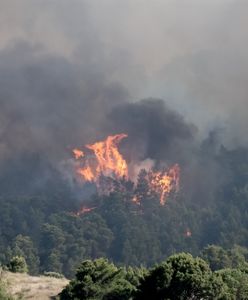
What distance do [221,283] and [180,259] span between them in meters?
7.90

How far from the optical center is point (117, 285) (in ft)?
308

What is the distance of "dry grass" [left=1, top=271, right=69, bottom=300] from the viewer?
9744 cm

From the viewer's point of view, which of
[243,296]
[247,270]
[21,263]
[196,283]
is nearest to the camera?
[196,283]

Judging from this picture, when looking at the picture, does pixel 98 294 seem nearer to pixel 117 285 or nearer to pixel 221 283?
pixel 117 285

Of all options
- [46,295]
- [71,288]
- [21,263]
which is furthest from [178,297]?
[21,263]

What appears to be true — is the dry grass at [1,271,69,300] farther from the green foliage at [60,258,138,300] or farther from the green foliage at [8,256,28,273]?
the green foliage at [8,256,28,273]

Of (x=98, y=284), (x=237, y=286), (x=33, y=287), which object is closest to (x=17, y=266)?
(x=33, y=287)

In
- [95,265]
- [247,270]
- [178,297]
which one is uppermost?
[247,270]

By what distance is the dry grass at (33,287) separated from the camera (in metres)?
97.4

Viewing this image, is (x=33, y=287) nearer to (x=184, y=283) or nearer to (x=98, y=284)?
(x=98, y=284)

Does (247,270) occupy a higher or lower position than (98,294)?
higher

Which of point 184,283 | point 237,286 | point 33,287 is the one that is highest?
point 237,286

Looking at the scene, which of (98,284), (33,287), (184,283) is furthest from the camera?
(33,287)

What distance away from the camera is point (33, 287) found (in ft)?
343
